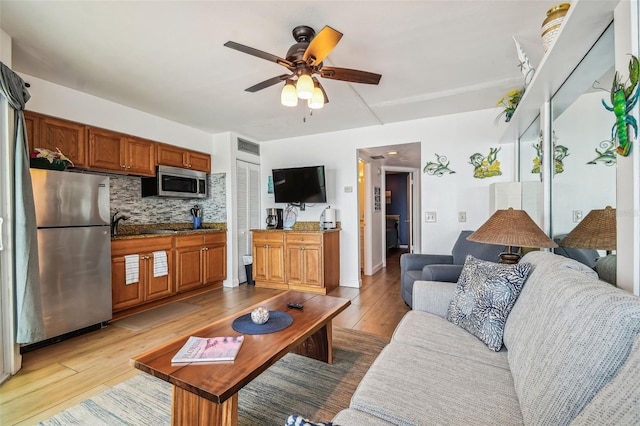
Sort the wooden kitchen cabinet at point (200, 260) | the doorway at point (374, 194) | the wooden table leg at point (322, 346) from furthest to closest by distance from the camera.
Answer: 1. the doorway at point (374, 194)
2. the wooden kitchen cabinet at point (200, 260)
3. the wooden table leg at point (322, 346)

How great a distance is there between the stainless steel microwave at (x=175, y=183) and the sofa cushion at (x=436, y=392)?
3530mm

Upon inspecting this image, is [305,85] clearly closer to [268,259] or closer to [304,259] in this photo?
[304,259]

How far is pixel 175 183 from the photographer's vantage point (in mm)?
3898

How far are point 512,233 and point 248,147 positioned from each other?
4.02 meters

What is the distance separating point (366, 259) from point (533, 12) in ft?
13.2

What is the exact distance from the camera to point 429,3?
171 centimetres

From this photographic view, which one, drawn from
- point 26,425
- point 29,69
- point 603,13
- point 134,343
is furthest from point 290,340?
point 29,69

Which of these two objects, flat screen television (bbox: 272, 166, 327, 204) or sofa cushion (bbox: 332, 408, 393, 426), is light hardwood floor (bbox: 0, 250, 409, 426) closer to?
flat screen television (bbox: 272, 166, 327, 204)

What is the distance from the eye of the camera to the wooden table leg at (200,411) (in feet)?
3.95

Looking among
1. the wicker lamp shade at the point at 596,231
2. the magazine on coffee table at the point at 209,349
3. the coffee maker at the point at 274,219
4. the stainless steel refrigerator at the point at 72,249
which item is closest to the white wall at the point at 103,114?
the stainless steel refrigerator at the point at 72,249

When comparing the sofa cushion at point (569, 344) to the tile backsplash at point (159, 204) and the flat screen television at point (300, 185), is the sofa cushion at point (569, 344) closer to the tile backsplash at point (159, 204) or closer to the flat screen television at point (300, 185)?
the flat screen television at point (300, 185)

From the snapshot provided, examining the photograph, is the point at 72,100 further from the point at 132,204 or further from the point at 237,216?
the point at 237,216

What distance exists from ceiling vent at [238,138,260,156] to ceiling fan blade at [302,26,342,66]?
9.73 feet

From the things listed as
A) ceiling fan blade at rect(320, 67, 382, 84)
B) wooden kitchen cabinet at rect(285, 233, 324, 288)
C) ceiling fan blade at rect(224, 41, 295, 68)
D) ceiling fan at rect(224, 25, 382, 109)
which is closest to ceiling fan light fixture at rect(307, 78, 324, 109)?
ceiling fan at rect(224, 25, 382, 109)
